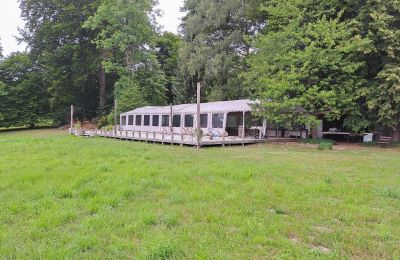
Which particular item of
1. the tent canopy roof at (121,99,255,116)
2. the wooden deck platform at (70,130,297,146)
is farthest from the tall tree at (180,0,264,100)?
the wooden deck platform at (70,130,297,146)

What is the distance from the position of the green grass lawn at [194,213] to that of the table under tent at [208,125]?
7.95 meters

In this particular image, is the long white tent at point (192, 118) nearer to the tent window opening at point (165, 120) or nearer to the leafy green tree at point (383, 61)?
the tent window opening at point (165, 120)

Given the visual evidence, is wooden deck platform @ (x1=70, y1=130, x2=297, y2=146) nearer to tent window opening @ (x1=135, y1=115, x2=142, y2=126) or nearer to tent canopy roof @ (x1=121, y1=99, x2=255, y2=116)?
tent canopy roof @ (x1=121, y1=99, x2=255, y2=116)

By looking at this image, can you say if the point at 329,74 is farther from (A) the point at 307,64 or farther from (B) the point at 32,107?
(B) the point at 32,107

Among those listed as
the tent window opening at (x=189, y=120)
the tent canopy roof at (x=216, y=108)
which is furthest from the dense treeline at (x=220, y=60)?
the tent window opening at (x=189, y=120)

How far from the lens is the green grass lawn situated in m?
3.39

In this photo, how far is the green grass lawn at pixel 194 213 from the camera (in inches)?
133

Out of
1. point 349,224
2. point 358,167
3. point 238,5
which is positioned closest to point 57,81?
point 238,5

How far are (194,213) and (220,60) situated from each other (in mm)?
20794

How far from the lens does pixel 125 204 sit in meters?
4.95

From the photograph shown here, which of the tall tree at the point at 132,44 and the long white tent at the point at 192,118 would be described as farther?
the tall tree at the point at 132,44

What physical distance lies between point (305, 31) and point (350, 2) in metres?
3.20

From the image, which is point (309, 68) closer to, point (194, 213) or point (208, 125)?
point (208, 125)

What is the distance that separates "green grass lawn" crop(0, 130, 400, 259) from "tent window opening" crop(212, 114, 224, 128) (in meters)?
10.9
